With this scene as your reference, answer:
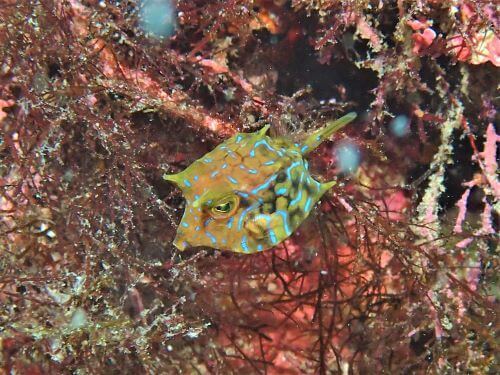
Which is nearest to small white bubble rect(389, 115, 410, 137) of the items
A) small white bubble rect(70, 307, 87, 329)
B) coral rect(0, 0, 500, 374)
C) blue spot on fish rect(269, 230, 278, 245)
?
coral rect(0, 0, 500, 374)

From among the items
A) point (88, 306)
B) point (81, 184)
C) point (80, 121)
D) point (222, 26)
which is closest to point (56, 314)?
point (88, 306)

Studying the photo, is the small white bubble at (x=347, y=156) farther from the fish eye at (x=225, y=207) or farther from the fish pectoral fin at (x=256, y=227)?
the fish eye at (x=225, y=207)

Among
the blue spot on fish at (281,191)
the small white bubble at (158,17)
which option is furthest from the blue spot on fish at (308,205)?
the small white bubble at (158,17)

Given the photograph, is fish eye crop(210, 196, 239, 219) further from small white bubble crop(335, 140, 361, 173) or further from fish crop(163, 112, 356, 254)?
small white bubble crop(335, 140, 361, 173)

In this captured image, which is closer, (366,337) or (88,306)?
(88,306)

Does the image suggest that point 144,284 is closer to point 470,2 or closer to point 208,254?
point 208,254

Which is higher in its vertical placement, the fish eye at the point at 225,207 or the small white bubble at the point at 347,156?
the small white bubble at the point at 347,156
